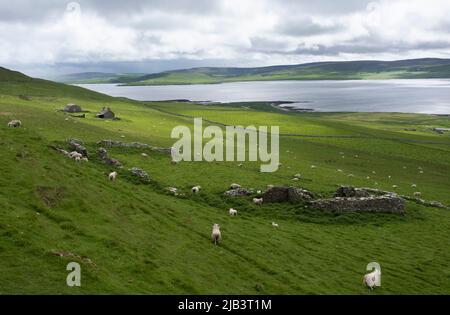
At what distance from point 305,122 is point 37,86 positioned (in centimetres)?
9806

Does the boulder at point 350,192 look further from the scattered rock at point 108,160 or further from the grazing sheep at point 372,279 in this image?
the scattered rock at point 108,160

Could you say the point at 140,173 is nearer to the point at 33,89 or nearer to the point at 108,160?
the point at 108,160

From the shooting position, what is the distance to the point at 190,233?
31.6m

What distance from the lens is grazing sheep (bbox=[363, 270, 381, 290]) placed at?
28922 mm

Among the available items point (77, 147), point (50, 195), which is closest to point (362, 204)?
point (50, 195)

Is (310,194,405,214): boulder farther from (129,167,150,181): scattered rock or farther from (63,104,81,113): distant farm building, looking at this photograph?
(63,104,81,113): distant farm building

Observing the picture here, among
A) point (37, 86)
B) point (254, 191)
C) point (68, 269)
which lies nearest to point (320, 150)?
point (254, 191)

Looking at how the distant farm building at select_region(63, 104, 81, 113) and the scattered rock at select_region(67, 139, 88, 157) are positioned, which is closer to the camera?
the scattered rock at select_region(67, 139, 88, 157)

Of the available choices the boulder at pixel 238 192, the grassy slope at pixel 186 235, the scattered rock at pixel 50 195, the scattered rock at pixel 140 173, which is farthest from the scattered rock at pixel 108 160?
the scattered rock at pixel 50 195

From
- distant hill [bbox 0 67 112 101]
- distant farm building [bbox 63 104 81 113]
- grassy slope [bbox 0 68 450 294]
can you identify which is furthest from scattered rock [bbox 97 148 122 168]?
distant hill [bbox 0 67 112 101]

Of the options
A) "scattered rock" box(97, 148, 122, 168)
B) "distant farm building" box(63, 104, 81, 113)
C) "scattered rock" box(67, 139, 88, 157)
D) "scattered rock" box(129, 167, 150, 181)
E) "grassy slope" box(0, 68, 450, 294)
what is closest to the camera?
"grassy slope" box(0, 68, 450, 294)

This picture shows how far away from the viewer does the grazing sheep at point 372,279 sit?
28922 mm

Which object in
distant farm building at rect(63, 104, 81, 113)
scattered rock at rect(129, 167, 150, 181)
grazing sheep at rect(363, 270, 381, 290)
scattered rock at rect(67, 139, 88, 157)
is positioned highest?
distant farm building at rect(63, 104, 81, 113)

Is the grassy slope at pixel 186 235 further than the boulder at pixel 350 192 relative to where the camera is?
No
